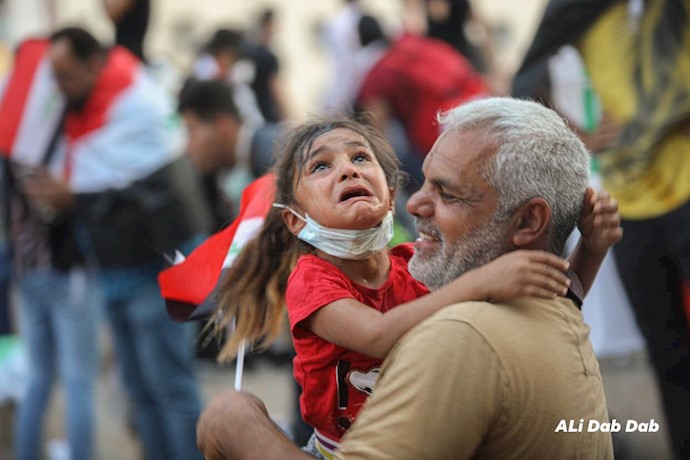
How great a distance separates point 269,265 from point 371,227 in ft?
1.25

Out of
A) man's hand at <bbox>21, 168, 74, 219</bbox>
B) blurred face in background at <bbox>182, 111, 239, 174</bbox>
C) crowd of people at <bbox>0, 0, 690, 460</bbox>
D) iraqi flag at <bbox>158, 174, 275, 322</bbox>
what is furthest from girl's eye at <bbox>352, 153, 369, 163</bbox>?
blurred face in background at <bbox>182, 111, 239, 174</bbox>

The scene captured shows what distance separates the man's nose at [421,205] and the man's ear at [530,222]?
0.19 meters

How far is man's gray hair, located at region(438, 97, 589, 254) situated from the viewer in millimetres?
2320

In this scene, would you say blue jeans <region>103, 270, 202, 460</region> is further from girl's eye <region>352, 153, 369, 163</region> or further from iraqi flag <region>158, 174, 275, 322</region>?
girl's eye <region>352, 153, 369, 163</region>

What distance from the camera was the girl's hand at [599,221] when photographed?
248 cm

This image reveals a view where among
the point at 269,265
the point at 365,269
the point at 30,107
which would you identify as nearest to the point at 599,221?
the point at 365,269

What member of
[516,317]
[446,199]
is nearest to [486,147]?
[446,199]

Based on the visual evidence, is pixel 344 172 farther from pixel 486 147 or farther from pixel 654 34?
pixel 654 34

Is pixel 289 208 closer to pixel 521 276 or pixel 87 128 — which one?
pixel 521 276

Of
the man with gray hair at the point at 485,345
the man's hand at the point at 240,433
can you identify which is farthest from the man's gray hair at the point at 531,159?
the man's hand at the point at 240,433

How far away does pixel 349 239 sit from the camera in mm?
2670

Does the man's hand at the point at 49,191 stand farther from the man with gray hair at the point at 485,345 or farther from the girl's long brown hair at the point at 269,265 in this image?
the man with gray hair at the point at 485,345

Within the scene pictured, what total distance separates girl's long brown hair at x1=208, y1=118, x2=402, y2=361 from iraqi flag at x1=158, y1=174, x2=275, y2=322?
43 mm

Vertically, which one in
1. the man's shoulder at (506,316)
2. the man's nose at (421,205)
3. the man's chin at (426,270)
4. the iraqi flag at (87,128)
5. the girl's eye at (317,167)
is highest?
the man's nose at (421,205)
